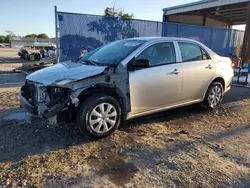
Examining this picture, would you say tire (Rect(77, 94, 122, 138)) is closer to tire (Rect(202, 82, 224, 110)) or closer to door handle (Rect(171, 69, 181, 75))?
door handle (Rect(171, 69, 181, 75))

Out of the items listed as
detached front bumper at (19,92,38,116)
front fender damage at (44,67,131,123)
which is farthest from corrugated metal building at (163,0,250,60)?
detached front bumper at (19,92,38,116)

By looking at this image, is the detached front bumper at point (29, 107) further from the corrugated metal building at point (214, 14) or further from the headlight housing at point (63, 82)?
the corrugated metal building at point (214, 14)

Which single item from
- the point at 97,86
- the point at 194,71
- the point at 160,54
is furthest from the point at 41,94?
the point at 194,71

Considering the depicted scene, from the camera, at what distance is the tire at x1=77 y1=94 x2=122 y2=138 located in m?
3.50

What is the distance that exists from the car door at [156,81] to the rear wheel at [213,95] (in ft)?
3.54

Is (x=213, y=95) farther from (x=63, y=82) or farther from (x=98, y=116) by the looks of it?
(x=63, y=82)

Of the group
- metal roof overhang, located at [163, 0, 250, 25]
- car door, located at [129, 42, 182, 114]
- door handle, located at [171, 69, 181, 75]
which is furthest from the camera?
metal roof overhang, located at [163, 0, 250, 25]

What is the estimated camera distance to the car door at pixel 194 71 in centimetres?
469

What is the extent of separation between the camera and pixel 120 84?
378 centimetres

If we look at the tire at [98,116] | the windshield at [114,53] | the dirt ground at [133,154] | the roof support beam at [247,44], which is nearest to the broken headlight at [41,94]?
the tire at [98,116]

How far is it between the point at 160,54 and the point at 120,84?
1143 millimetres

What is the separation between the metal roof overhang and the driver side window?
1145 cm

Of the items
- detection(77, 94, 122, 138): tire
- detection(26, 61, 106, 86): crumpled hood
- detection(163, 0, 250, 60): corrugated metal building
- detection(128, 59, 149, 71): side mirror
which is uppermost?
detection(163, 0, 250, 60): corrugated metal building

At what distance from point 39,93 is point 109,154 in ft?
4.77
